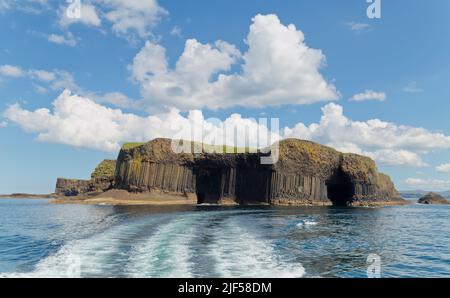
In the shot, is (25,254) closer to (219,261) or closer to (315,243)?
(219,261)

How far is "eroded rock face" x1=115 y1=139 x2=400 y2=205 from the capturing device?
411 ft

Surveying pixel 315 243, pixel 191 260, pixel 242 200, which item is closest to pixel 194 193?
pixel 242 200

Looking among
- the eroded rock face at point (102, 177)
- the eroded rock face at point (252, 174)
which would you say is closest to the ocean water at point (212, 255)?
the eroded rock face at point (252, 174)

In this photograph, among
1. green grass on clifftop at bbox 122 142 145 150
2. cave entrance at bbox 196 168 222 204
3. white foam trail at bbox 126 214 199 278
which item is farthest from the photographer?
cave entrance at bbox 196 168 222 204

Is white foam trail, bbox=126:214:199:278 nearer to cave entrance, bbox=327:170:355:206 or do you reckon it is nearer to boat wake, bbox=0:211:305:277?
boat wake, bbox=0:211:305:277

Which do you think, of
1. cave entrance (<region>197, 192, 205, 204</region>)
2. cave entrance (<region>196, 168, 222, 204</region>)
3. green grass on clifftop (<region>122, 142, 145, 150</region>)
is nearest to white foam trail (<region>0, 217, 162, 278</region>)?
cave entrance (<region>196, 168, 222, 204</region>)

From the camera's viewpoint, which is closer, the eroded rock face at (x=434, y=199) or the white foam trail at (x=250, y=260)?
the white foam trail at (x=250, y=260)

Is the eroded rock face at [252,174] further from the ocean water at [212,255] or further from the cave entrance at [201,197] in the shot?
the ocean water at [212,255]

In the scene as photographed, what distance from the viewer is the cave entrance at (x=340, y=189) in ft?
445

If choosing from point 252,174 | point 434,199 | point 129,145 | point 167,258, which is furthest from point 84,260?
point 434,199

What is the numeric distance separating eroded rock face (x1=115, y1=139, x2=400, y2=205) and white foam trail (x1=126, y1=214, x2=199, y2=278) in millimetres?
95910

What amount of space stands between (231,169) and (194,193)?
53.8 ft
